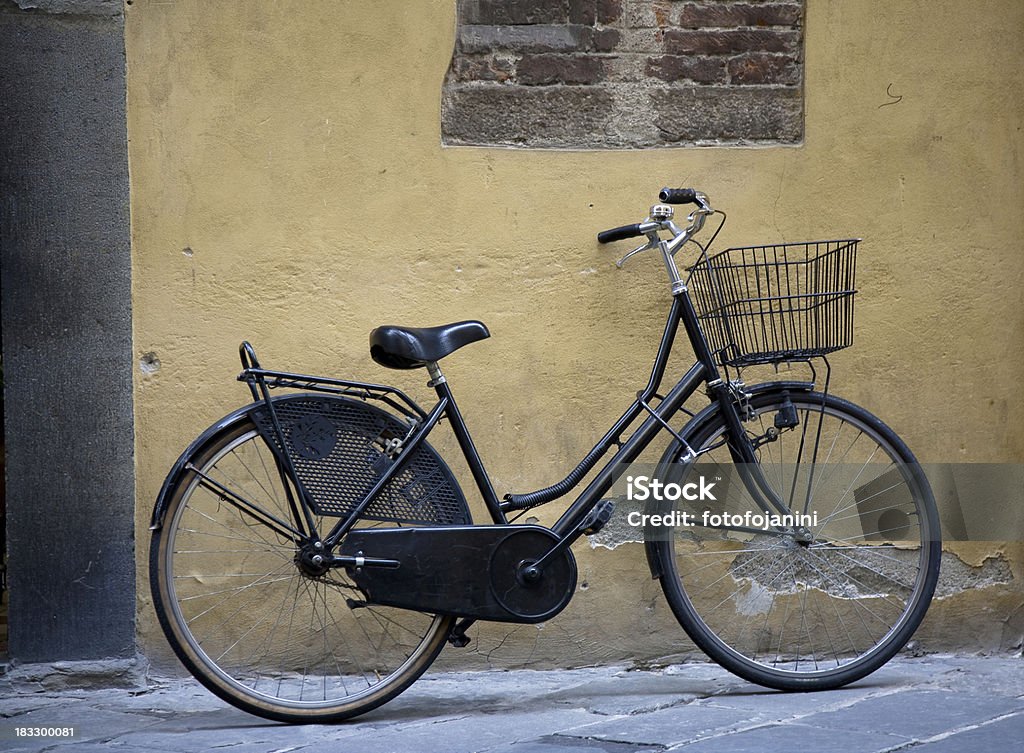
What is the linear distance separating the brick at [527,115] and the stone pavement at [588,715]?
Result: 5.87ft

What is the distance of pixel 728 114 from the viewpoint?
163 inches

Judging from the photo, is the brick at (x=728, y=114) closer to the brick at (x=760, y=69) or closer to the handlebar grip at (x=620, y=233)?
the brick at (x=760, y=69)

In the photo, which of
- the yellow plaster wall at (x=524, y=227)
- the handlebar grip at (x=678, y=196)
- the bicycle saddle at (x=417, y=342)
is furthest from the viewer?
the yellow plaster wall at (x=524, y=227)

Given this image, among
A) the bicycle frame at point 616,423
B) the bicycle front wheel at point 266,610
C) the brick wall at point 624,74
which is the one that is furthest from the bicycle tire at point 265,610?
the brick wall at point 624,74

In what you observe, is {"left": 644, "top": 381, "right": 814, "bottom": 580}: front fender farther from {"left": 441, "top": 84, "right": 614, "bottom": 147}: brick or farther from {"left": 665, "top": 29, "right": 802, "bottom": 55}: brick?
{"left": 665, "top": 29, "right": 802, "bottom": 55}: brick

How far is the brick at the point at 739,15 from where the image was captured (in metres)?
4.13

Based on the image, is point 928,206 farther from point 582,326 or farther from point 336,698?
point 336,698

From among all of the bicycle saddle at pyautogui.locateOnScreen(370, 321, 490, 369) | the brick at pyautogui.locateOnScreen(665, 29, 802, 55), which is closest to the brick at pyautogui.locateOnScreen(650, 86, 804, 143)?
the brick at pyautogui.locateOnScreen(665, 29, 802, 55)

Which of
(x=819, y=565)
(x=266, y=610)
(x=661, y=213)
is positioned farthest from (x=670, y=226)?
(x=266, y=610)

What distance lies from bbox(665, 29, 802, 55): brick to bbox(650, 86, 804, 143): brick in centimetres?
13

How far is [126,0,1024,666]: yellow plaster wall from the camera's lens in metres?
3.94

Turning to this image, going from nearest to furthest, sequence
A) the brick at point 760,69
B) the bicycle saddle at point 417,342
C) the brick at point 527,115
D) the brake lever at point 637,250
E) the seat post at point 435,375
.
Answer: the bicycle saddle at point 417,342
the seat post at point 435,375
the brake lever at point 637,250
the brick at point 527,115
the brick at point 760,69

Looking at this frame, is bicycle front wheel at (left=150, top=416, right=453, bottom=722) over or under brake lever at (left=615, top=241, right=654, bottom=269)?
under

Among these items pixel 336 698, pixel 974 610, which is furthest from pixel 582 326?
pixel 974 610
